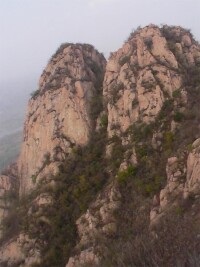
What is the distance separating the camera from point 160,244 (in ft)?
38.0

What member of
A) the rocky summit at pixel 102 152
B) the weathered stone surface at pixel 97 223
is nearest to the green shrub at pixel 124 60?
the rocky summit at pixel 102 152

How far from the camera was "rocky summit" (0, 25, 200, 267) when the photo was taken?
21359mm

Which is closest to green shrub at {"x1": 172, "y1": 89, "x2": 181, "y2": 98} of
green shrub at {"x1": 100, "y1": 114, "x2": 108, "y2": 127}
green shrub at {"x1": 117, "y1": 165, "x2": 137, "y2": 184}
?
green shrub at {"x1": 100, "y1": 114, "x2": 108, "y2": 127}

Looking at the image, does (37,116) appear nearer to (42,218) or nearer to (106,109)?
(106,109)

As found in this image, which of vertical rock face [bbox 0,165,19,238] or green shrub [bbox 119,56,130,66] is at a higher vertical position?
green shrub [bbox 119,56,130,66]

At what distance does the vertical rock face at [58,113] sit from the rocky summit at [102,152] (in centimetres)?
8

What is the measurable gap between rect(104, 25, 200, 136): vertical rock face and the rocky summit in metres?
0.08

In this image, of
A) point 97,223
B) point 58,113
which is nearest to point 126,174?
point 97,223

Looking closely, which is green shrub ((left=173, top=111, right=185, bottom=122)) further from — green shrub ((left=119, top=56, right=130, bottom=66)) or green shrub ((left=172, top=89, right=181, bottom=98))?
green shrub ((left=119, top=56, right=130, bottom=66))

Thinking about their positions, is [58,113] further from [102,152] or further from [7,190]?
[7,190]

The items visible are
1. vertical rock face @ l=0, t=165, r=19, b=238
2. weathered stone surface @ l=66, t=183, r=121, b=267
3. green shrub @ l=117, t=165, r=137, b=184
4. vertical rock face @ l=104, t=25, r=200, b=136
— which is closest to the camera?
weathered stone surface @ l=66, t=183, r=121, b=267

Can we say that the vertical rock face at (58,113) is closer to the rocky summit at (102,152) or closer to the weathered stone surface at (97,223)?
the rocky summit at (102,152)

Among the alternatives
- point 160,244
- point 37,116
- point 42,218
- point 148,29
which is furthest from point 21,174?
point 160,244

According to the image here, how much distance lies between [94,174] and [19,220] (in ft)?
19.5
